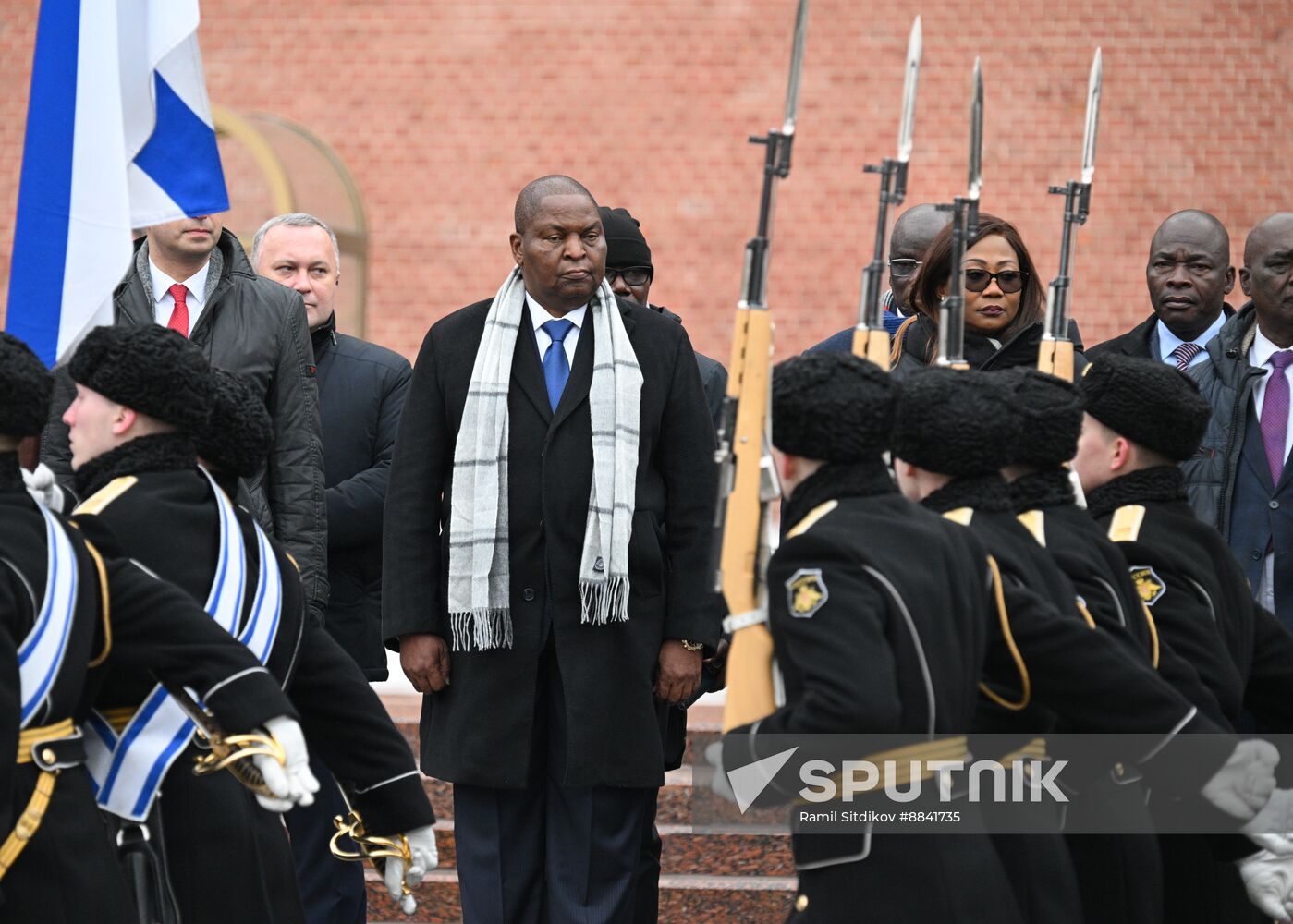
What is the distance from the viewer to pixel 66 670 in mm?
3410

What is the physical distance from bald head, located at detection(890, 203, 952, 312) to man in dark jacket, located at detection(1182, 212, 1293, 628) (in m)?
1.11

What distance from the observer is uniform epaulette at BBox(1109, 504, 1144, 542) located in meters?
4.31

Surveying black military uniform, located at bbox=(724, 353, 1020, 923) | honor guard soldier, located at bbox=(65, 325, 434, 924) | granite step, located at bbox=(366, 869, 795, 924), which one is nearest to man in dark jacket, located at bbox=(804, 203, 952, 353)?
granite step, located at bbox=(366, 869, 795, 924)

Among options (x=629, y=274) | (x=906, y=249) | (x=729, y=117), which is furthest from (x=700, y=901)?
(x=729, y=117)

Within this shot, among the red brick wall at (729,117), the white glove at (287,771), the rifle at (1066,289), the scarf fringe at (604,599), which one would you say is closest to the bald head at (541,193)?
the scarf fringe at (604,599)

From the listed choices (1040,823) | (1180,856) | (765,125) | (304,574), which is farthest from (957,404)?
(765,125)

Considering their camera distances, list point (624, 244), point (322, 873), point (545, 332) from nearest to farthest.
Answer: point (545, 332) → point (322, 873) → point (624, 244)

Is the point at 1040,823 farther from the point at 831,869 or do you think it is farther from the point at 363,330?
the point at 363,330

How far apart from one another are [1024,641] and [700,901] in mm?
2815

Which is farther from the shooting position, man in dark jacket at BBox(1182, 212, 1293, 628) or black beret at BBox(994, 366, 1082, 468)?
man in dark jacket at BBox(1182, 212, 1293, 628)

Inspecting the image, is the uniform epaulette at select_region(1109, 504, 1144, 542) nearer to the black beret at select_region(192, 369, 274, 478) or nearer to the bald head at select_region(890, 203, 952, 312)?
the black beret at select_region(192, 369, 274, 478)

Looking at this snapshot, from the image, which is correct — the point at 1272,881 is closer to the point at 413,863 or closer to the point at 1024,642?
the point at 1024,642

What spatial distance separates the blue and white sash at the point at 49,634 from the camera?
3.35m

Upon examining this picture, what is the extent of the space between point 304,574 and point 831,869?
2122mm
